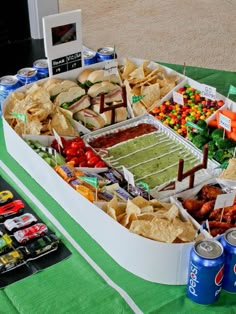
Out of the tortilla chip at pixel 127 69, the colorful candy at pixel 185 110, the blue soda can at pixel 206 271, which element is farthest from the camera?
the tortilla chip at pixel 127 69

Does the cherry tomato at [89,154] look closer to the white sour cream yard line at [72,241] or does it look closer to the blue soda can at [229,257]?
the white sour cream yard line at [72,241]

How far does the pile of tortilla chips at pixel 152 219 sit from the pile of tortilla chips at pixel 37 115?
64 centimetres

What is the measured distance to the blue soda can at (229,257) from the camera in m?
1.64

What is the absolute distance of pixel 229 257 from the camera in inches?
64.7

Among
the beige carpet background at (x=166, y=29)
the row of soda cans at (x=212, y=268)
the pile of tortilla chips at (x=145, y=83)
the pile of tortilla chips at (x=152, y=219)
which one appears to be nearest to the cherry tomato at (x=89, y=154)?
the pile of tortilla chips at (x=152, y=219)

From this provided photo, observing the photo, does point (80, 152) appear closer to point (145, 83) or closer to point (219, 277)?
point (145, 83)

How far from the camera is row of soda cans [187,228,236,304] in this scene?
5.16 ft

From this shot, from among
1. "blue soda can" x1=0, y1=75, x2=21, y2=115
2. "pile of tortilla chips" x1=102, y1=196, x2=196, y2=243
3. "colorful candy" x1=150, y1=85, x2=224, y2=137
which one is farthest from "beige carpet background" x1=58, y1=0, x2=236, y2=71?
"pile of tortilla chips" x1=102, y1=196, x2=196, y2=243

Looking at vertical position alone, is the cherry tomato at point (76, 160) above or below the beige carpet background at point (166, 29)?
above

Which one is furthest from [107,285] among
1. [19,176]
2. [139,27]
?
[139,27]

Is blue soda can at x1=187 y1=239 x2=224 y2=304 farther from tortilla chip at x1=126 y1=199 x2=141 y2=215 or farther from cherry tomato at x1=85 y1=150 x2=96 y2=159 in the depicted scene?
cherry tomato at x1=85 y1=150 x2=96 y2=159

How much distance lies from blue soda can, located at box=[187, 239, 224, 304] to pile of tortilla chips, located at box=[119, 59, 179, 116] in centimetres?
115

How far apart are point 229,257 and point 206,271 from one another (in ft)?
0.37

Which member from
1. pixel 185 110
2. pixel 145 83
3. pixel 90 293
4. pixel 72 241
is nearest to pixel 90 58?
pixel 145 83
